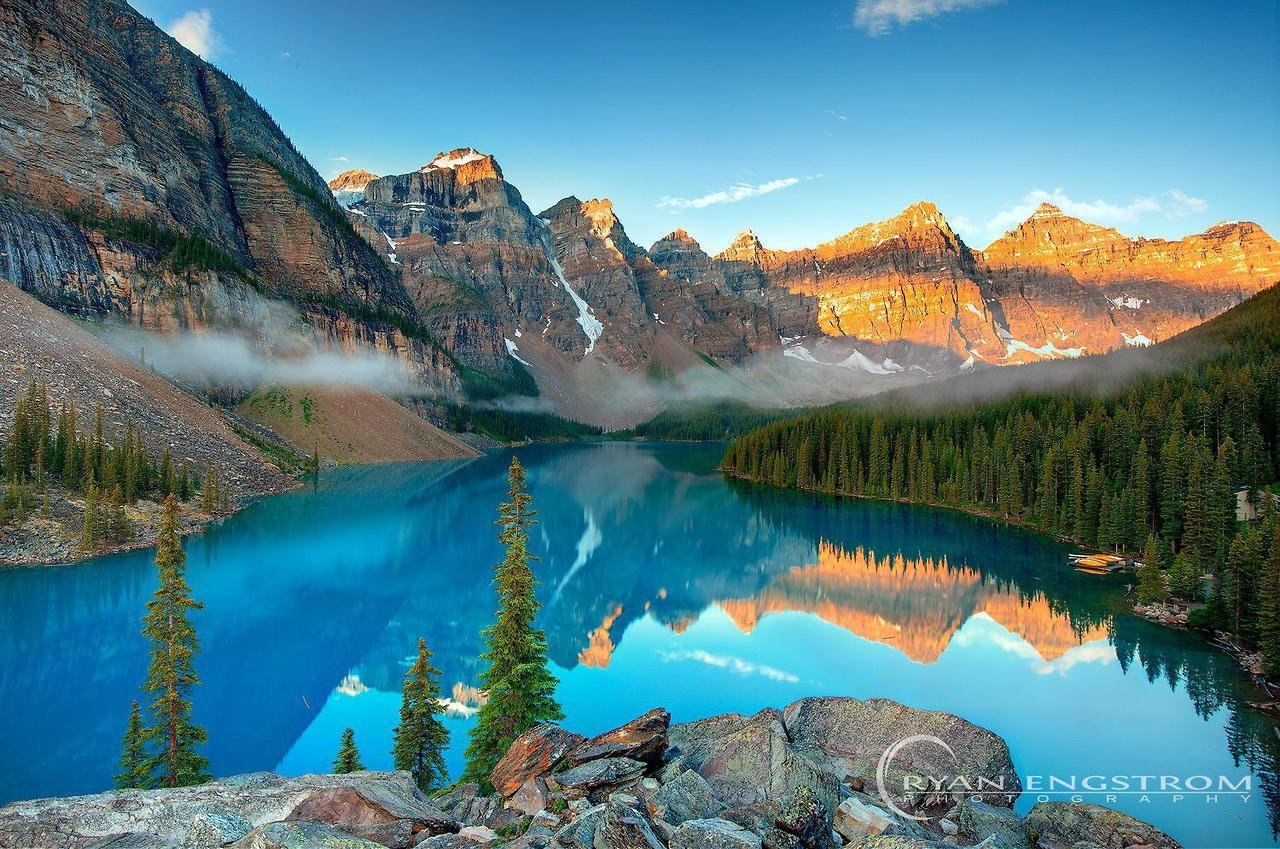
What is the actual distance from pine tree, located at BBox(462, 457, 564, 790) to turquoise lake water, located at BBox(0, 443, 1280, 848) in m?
4.74

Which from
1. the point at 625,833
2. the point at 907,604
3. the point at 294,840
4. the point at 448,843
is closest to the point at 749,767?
the point at 625,833

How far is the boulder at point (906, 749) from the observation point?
13219 mm

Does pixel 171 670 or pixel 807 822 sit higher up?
pixel 807 822

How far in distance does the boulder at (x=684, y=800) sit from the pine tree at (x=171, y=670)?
12.4m

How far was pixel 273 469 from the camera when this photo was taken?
240 feet

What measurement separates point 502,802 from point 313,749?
40.0 ft

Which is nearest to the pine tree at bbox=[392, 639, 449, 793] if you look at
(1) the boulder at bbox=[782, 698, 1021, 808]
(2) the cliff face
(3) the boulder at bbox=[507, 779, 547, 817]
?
(3) the boulder at bbox=[507, 779, 547, 817]

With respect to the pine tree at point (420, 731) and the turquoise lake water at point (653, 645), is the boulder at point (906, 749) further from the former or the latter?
the pine tree at point (420, 731)

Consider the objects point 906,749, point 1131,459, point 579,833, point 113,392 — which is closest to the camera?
point 579,833

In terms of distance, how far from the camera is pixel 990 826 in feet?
34.9

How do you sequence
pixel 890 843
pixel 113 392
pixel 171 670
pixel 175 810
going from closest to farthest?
pixel 890 843 → pixel 175 810 → pixel 171 670 → pixel 113 392

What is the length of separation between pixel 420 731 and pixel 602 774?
7866mm

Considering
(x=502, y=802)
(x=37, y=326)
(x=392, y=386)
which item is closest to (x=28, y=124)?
(x=37, y=326)

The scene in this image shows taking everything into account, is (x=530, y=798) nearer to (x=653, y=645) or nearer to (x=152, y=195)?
(x=653, y=645)
